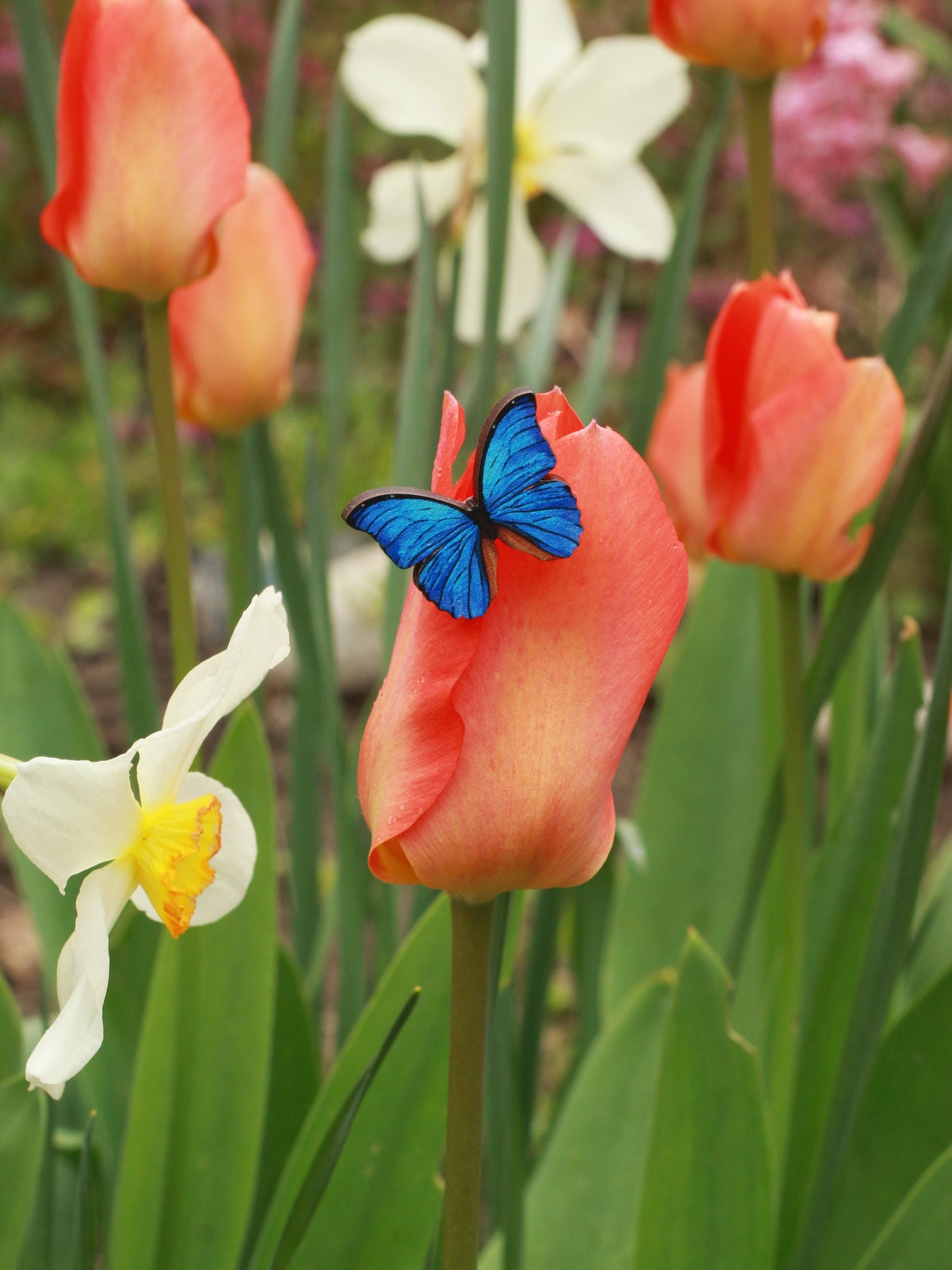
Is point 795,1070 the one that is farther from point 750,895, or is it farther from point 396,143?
point 396,143

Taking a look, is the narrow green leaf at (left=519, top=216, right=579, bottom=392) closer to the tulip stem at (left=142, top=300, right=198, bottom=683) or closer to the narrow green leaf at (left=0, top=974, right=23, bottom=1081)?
the tulip stem at (left=142, top=300, right=198, bottom=683)

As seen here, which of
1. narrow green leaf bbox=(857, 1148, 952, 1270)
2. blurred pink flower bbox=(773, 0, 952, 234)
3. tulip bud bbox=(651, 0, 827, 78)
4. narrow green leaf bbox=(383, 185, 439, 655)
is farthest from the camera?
blurred pink flower bbox=(773, 0, 952, 234)

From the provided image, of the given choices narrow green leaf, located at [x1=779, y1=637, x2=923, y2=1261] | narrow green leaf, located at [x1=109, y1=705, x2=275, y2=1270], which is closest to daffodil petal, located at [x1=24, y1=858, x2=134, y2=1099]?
narrow green leaf, located at [x1=109, y1=705, x2=275, y2=1270]

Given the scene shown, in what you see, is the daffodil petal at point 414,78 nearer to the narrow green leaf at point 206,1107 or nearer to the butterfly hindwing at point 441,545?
the narrow green leaf at point 206,1107

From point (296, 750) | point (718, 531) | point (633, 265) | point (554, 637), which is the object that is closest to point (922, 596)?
point (633, 265)

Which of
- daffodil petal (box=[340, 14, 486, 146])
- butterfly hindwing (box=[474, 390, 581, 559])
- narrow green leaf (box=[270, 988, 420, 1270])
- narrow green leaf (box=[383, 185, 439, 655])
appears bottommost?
narrow green leaf (box=[270, 988, 420, 1270])

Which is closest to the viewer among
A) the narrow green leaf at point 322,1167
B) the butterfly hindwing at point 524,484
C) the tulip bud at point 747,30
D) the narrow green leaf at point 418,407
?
the butterfly hindwing at point 524,484

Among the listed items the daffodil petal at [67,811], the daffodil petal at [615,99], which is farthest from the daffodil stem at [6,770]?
the daffodil petal at [615,99]
